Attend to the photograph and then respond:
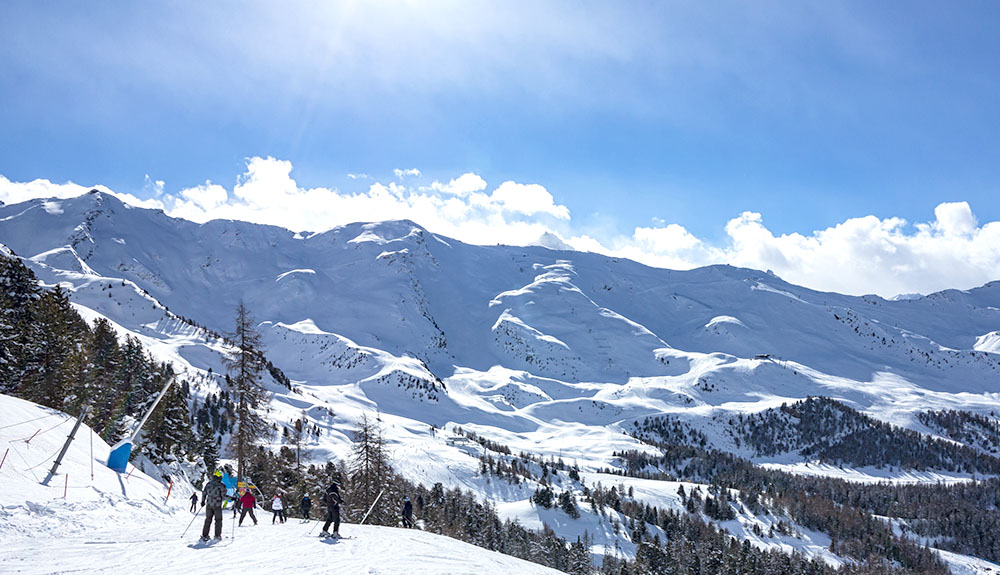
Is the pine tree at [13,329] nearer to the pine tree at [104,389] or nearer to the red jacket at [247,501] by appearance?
the pine tree at [104,389]

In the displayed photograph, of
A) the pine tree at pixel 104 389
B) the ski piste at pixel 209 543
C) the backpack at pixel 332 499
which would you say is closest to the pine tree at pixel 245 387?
the backpack at pixel 332 499

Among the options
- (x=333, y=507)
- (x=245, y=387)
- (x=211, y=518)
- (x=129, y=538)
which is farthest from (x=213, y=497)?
(x=245, y=387)

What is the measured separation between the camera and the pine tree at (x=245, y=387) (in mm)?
35625

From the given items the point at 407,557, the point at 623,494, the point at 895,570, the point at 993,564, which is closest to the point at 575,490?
the point at 623,494

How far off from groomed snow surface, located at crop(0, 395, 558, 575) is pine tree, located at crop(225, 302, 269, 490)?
580 cm

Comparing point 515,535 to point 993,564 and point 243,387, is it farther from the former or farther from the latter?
point 993,564

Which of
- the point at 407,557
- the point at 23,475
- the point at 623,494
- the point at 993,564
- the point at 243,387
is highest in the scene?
the point at 243,387

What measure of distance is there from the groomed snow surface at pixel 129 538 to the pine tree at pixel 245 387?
5.80 metres

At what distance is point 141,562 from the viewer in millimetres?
15836

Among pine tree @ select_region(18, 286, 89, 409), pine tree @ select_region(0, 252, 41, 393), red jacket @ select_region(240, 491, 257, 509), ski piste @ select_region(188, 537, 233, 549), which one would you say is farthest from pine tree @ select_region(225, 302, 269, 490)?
pine tree @ select_region(18, 286, 89, 409)

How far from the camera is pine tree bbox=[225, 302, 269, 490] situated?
3562cm

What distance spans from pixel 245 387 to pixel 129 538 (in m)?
17.1

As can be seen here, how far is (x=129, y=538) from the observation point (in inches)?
758

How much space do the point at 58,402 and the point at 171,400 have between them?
8.62m
